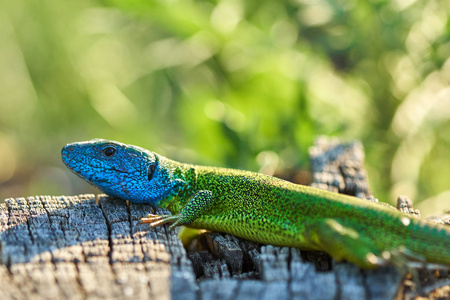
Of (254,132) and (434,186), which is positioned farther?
(434,186)

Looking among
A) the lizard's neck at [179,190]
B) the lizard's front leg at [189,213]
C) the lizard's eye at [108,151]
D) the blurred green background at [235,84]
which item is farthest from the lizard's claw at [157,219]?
the blurred green background at [235,84]

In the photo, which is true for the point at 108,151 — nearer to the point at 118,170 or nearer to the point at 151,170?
the point at 118,170

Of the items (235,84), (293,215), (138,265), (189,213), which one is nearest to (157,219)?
(189,213)

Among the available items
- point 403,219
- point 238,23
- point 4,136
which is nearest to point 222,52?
point 238,23

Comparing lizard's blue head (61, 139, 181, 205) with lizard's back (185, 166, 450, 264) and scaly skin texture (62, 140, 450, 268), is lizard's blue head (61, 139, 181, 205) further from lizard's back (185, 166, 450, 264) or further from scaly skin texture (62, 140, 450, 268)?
lizard's back (185, 166, 450, 264)

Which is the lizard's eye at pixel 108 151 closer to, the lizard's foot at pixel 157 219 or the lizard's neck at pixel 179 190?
the lizard's neck at pixel 179 190

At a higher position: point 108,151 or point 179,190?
point 108,151

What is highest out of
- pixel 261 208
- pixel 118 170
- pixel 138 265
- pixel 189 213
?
pixel 118 170

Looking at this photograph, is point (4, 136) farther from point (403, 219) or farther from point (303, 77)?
point (403, 219)
